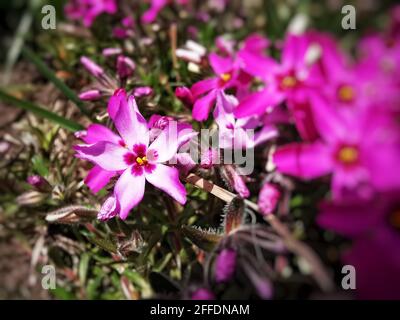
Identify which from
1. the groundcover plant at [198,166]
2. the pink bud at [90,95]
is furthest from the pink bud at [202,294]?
the pink bud at [90,95]

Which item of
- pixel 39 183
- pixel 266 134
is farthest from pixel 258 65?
pixel 39 183

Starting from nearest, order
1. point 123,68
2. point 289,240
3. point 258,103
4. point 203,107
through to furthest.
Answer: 1. point 289,240
2. point 258,103
3. point 203,107
4. point 123,68

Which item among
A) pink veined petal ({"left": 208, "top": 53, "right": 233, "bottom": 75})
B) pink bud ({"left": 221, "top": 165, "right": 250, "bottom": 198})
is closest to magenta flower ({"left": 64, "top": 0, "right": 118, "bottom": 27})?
pink veined petal ({"left": 208, "top": 53, "right": 233, "bottom": 75})

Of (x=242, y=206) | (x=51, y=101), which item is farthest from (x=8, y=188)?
(x=242, y=206)

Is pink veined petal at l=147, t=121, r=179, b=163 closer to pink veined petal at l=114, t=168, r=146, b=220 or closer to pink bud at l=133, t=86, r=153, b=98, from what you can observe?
pink veined petal at l=114, t=168, r=146, b=220

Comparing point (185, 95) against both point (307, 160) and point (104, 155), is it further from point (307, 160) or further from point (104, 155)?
point (307, 160)

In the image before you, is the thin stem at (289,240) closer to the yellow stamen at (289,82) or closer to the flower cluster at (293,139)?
the flower cluster at (293,139)
